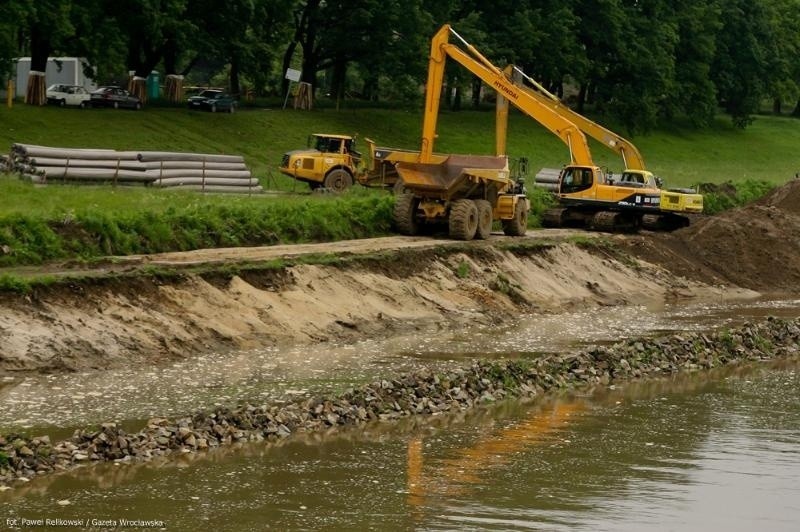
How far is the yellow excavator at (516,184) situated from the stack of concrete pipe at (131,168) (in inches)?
281

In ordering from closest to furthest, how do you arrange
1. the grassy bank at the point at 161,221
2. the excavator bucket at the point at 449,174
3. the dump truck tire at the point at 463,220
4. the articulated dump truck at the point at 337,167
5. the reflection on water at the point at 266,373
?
the reflection on water at the point at 266,373 < the grassy bank at the point at 161,221 < the dump truck tire at the point at 463,220 < the excavator bucket at the point at 449,174 < the articulated dump truck at the point at 337,167

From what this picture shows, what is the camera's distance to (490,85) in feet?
151

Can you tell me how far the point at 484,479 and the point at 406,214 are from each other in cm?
2302

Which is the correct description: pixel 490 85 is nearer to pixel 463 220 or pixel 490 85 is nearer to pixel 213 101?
pixel 463 220

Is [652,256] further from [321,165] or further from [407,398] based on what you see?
[407,398]

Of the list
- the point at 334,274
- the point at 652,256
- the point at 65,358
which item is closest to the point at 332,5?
the point at 652,256

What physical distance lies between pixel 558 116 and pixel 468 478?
3026 cm

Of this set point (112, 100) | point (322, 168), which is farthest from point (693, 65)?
point (322, 168)

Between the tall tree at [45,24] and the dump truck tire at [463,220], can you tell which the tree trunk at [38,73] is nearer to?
the tall tree at [45,24]

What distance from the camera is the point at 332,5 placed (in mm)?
71750

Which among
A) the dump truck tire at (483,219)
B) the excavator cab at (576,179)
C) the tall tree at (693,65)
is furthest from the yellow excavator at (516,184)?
the tall tree at (693,65)

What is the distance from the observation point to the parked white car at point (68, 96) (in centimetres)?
6419

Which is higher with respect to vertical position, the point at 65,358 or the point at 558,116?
the point at 558,116

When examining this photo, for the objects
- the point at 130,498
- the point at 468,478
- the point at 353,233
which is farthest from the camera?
the point at 353,233
